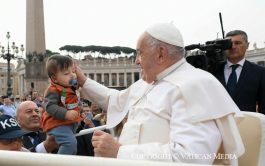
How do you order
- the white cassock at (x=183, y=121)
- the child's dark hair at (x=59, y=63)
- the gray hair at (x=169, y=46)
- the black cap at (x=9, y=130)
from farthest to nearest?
1. the child's dark hair at (x=59, y=63)
2. the black cap at (x=9, y=130)
3. the gray hair at (x=169, y=46)
4. the white cassock at (x=183, y=121)

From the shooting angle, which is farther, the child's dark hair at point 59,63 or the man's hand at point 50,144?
the man's hand at point 50,144

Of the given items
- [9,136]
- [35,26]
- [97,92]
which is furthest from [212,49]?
[35,26]

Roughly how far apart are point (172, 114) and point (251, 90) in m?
2.12

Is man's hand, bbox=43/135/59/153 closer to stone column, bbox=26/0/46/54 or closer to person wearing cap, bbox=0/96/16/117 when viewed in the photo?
person wearing cap, bbox=0/96/16/117

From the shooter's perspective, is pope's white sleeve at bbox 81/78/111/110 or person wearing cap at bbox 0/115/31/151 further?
pope's white sleeve at bbox 81/78/111/110

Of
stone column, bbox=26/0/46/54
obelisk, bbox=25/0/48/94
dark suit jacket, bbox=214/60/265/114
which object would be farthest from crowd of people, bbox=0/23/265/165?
stone column, bbox=26/0/46/54

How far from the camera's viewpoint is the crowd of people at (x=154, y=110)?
212 cm

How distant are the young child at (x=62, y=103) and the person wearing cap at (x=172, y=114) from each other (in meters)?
0.76

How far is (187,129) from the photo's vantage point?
2090mm

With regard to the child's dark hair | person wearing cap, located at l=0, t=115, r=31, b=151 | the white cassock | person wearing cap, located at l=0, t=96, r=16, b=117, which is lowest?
person wearing cap, located at l=0, t=96, r=16, b=117

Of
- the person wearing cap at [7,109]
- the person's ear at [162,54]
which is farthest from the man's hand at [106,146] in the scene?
the person wearing cap at [7,109]

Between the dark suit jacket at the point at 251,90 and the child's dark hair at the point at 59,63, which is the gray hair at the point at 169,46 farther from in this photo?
the dark suit jacket at the point at 251,90

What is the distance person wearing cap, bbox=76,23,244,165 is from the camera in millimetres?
2084

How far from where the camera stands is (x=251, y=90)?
4.11 metres
